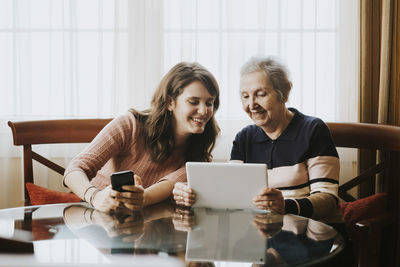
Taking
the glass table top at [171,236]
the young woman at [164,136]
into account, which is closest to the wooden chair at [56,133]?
the young woman at [164,136]

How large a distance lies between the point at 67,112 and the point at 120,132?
2.43 feet

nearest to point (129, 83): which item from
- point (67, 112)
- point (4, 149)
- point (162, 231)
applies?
point (67, 112)

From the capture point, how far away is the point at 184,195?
5.94 feet

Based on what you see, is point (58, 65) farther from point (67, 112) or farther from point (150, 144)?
point (150, 144)

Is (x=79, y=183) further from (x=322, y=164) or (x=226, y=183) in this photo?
(x=322, y=164)

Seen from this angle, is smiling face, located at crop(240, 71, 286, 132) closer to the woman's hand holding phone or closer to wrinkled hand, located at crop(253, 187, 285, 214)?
wrinkled hand, located at crop(253, 187, 285, 214)

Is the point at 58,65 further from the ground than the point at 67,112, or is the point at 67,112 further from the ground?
the point at 58,65

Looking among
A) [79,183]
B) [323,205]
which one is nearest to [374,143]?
[323,205]

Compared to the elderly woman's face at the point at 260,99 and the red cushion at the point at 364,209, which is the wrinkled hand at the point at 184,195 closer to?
the elderly woman's face at the point at 260,99

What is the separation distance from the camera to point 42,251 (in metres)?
1.43

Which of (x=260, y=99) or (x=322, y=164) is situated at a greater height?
(x=260, y=99)

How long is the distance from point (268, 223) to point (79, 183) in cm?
78

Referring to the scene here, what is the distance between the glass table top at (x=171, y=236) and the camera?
136 cm

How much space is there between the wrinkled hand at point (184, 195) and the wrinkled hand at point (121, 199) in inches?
5.2
